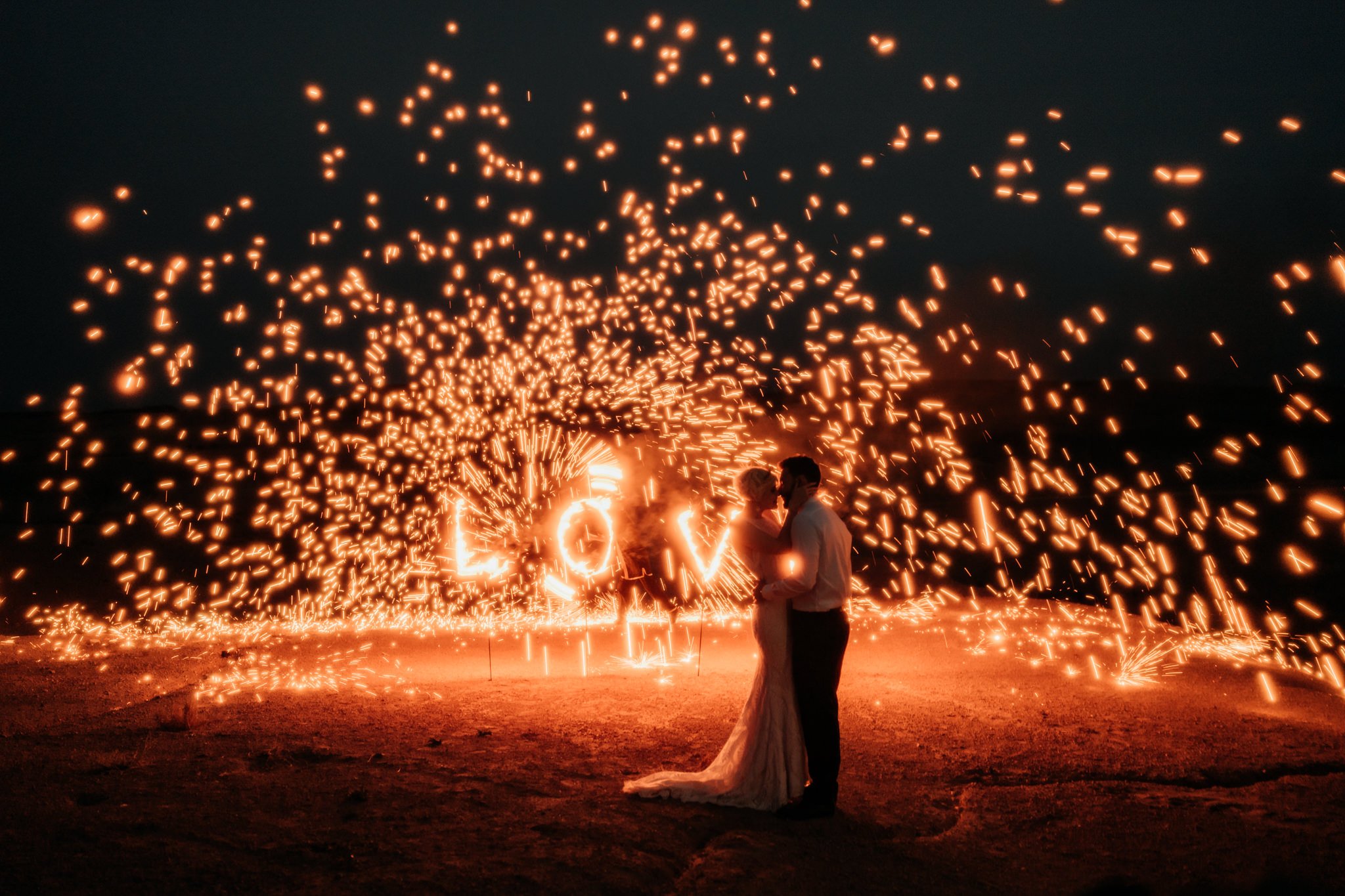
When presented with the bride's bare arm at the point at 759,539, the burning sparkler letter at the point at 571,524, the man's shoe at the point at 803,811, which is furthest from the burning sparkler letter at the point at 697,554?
the man's shoe at the point at 803,811

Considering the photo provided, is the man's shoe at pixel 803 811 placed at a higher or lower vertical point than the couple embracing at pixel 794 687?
lower

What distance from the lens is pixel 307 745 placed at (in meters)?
5.26

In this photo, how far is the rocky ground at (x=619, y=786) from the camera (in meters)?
3.77

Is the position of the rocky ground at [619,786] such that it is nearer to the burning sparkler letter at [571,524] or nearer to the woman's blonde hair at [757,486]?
the burning sparkler letter at [571,524]

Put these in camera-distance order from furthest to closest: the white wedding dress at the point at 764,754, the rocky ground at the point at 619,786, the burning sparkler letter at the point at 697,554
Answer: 1. the burning sparkler letter at the point at 697,554
2. the white wedding dress at the point at 764,754
3. the rocky ground at the point at 619,786

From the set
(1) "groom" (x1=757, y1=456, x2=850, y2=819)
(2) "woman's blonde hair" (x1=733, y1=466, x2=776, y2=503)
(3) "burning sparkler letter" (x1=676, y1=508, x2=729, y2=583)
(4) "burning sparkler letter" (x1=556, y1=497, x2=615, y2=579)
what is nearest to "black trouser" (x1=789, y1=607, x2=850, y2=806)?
(1) "groom" (x1=757, y1=456, x2=850, y2=819)

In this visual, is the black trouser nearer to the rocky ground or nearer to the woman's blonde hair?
the rocky ground

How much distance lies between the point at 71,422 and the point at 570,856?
5707 centimetres

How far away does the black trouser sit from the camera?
4.54 meters

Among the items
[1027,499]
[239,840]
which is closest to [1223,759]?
[239,840]

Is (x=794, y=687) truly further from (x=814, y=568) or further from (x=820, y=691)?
(x=814, y=568)

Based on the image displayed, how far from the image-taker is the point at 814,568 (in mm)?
4523

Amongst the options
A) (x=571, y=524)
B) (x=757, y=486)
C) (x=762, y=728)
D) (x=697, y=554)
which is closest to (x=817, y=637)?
(x=762, y=728)

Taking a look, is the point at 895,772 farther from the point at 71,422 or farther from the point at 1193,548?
the point at 71,422
